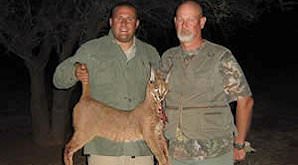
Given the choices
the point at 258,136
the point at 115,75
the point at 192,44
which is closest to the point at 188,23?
the point at 192,44

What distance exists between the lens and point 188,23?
13.3 ft

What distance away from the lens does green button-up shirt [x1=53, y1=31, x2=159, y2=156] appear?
14.6 feet

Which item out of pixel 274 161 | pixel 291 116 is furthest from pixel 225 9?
pixel 291 116

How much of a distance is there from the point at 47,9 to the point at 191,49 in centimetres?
630

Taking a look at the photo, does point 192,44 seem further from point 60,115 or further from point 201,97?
point 60,115

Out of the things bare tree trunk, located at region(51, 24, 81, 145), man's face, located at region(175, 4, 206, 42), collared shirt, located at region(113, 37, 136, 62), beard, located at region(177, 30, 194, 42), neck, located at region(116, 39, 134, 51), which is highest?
man's face, located at region(175, 4, 206, 42)

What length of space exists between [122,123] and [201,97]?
25.7 inches

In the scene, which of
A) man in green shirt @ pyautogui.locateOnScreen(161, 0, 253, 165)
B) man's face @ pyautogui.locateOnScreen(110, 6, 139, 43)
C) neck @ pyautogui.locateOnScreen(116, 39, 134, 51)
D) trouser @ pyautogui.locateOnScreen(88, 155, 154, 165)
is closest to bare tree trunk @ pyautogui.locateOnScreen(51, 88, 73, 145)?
trouser @ pyautogui.locateOnScreen(88, 155, 154, 165)

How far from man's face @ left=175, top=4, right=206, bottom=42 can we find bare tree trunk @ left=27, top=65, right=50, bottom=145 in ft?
25.1

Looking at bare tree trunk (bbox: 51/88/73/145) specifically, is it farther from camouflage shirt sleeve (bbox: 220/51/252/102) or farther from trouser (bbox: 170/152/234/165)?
camouflage shirt sleeve (bbox: 220/51/252/102)

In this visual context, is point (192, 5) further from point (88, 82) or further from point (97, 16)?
point (97, 16)

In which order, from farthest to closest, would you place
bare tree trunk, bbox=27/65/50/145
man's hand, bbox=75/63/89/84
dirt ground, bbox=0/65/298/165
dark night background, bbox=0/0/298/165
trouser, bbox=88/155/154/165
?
bare tree trunk, bbox=27/65/50/145, dark night background, bbox=0/0/298/165, dirt ground, bbox=0/65/298/165, trouser, bbox=88/155/154/165, man's hand, bbox=75/63/89/84

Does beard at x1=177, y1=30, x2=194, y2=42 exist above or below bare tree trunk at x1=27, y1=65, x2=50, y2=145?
above

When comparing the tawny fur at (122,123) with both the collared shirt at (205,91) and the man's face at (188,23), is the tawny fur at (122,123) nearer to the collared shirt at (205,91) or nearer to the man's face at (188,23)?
the collared shirt at (205,91)
